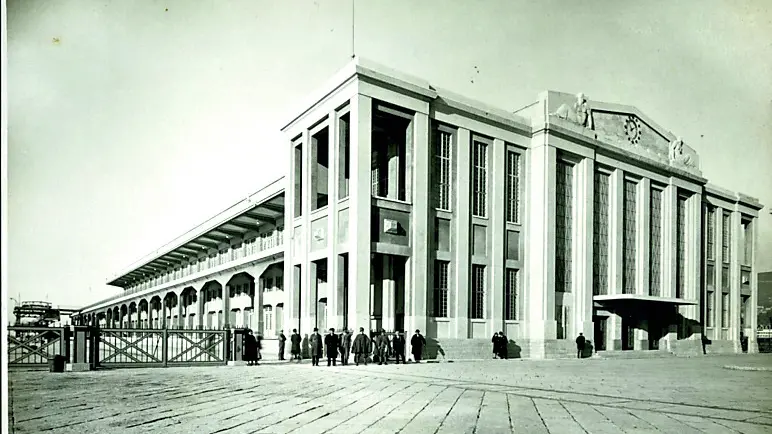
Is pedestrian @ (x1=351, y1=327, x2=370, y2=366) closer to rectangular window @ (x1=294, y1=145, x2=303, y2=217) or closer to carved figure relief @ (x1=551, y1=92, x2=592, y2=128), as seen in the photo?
rectangular window @ (x1=294, y1=145, x2=303, y2=217)

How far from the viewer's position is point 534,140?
32.2 meters

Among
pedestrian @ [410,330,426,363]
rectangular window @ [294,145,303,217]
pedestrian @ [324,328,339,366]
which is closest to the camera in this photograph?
pedestrian @ [324,328,339,366]

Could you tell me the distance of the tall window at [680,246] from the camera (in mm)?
39875

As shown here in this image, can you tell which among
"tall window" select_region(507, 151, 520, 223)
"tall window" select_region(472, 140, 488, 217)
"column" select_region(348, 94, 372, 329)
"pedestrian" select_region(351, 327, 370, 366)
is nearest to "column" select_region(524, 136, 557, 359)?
"tall window" select_region(507, 151, 520, 223)

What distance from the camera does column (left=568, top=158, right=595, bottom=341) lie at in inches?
1296

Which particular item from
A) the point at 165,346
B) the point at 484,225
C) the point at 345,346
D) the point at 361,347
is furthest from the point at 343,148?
the point at 165,346

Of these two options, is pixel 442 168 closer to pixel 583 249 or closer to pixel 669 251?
pixel 583 249

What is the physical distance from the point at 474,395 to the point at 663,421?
12.6 feet

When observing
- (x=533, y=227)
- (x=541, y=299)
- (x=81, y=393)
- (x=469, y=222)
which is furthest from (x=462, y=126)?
(x=81, y=393)

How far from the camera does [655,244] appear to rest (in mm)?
38906

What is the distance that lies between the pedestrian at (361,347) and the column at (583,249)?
14.9 m

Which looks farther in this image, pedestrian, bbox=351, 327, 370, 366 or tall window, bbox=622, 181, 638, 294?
tall window, bbox=622, 181, 638, 294

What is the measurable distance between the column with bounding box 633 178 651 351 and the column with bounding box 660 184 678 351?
80.5 inches

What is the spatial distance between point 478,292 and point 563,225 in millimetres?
7085
